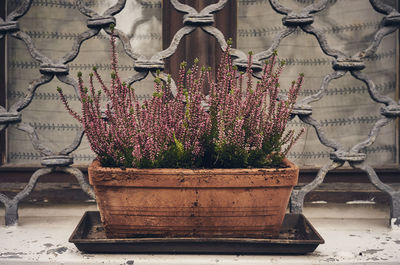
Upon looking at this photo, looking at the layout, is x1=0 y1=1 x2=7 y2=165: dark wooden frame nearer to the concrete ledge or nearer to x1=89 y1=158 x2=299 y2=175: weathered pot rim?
the concrete ledge

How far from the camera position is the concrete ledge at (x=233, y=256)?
1.64 m

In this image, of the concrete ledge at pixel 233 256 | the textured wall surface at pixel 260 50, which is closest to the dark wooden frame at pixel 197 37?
the textured wall surface at pixel 260 50

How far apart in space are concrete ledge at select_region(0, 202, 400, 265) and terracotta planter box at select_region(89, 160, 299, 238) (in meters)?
0.11

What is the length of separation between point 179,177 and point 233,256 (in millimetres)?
409

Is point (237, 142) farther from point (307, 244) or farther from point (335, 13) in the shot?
point (335, 13)

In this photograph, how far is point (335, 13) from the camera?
251 centimetres

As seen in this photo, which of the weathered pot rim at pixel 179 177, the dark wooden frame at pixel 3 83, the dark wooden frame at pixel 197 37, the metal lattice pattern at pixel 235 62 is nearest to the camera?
the weathered pot rim at pixel 179 177

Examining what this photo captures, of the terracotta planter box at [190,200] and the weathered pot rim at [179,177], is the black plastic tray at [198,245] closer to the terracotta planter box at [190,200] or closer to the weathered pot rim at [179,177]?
the terracotta planter box at [190,200]

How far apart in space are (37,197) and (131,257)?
1100 mm

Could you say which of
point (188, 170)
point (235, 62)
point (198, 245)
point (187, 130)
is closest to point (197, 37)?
point (235, 62)

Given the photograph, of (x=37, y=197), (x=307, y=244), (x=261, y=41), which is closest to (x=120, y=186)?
(x=307, y=244)

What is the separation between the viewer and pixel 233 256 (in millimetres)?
1669

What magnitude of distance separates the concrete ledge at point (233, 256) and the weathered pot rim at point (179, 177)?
1.01ft

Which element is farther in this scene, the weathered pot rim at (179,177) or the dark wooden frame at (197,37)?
the dark wooden frame at (197,37)
